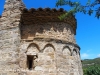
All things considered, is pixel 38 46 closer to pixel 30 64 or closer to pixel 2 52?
pixel 30 64

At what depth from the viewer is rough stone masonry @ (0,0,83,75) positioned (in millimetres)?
6371

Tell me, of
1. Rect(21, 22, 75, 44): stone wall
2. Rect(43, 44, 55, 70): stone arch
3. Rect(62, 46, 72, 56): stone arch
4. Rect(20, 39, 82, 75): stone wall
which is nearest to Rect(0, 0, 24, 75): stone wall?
Rect(20, 39, 82, 75): stone wall

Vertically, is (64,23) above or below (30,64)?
above

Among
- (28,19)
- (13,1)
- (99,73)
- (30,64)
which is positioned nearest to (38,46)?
(30,64)

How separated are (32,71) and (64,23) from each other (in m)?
2.40

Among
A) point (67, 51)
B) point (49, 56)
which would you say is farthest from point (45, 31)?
point (67, 51)

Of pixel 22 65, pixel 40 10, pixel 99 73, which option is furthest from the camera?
pixel 99 73

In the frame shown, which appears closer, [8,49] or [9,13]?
[8,49]

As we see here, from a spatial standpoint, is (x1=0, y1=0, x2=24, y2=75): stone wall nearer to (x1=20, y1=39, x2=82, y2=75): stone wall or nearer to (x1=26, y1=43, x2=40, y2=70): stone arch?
(x1=20, y1=39, x2=82, y2=75): stone wall

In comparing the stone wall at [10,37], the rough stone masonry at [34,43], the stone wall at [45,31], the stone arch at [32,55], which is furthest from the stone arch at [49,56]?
the stone wall at [10,37]

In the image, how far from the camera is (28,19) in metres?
6.91

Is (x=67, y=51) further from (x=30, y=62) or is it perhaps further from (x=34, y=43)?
(x=30, y=62)

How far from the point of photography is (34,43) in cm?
661

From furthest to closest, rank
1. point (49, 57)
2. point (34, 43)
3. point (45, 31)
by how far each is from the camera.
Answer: point (45, 31), point (34, 43), point (49, 57)
